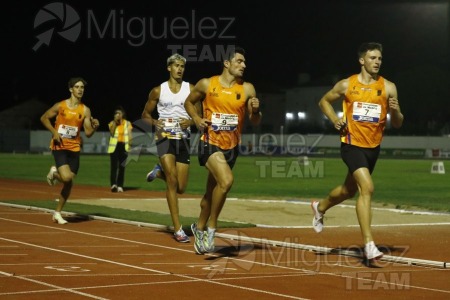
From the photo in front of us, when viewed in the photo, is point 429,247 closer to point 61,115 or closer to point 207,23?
point 61,115

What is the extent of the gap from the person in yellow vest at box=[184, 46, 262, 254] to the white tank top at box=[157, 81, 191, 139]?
1649 millimetres

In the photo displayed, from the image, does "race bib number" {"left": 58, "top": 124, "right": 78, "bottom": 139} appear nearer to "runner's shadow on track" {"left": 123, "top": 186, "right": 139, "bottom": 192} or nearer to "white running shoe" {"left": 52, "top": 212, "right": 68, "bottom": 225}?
"white running shoe" {"left": 52, "top": 212, "right": 68, "bottom": 225}

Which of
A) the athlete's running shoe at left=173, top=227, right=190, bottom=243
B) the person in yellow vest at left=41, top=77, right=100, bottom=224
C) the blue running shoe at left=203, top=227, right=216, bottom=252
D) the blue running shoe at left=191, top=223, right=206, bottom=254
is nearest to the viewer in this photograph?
the blue running shoe at left=203, top=227, right=216, bottom=252

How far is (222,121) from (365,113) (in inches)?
69.6

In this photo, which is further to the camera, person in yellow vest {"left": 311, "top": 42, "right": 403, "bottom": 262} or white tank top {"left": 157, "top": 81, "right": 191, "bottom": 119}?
white tank top {"left": 157, "top": 81, "right": 191, "bottom": 119}

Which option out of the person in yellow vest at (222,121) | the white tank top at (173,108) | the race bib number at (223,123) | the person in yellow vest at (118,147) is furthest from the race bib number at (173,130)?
the person in yellow vest at (118,147)

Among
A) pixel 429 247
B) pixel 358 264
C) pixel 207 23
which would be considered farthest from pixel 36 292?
pixel 207 23

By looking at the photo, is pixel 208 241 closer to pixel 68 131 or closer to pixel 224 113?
pixel 224 113

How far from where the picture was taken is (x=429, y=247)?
484 inches

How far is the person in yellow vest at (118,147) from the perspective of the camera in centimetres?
2648

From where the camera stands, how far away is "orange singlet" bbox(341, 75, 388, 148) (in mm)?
11000

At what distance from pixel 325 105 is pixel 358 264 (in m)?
2.08

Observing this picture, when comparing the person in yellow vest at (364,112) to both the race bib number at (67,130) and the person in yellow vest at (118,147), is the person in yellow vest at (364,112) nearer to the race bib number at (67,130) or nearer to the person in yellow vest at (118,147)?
the race bib number at (67,130)

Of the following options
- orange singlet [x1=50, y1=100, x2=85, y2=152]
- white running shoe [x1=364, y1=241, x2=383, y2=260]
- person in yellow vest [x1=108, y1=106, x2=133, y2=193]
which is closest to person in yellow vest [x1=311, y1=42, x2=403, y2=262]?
white running shoe [x1=364, y1=241, x2=383, y2=260]
